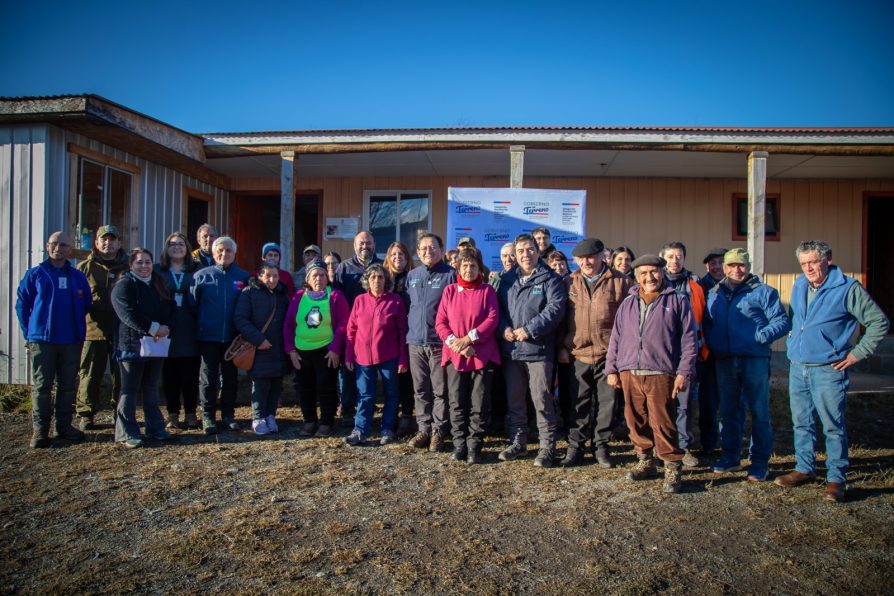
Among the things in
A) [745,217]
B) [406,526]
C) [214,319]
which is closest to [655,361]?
[406,526]

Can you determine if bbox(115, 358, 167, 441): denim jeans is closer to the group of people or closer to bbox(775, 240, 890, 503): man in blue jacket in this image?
the group of people

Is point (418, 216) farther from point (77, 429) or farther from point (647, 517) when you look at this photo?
point (647, 517)

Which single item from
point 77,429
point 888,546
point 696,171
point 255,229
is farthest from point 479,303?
point 255,229

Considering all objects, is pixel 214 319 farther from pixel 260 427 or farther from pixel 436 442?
pixel 436 442

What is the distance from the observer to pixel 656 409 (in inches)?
155

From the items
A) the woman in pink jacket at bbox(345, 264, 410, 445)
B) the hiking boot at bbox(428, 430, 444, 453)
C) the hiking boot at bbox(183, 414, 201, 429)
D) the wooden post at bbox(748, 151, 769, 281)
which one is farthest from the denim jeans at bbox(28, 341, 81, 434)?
the wooden post at bbox(748, 151, 769, 281)

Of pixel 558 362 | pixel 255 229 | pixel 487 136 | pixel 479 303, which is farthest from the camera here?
pixel 255 229

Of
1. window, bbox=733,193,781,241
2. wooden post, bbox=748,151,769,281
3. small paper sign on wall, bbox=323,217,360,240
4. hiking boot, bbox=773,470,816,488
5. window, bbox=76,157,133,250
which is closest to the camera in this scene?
hiking boot, bbox=773,470,816,488

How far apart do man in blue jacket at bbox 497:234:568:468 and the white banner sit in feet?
8.10

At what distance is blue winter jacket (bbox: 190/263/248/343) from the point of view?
5168 millimetres

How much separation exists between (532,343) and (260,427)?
109 inches

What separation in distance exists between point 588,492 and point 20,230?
23.5 ft

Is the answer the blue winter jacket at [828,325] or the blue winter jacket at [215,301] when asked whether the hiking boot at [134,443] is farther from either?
the blue winter jacket at [828,325]

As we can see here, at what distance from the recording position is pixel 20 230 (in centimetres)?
660
